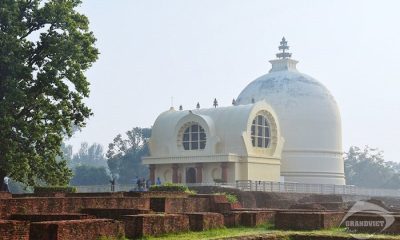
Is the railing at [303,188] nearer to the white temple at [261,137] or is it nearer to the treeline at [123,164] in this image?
the white temple at [261,137]

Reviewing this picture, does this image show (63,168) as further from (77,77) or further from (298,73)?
(298,73)

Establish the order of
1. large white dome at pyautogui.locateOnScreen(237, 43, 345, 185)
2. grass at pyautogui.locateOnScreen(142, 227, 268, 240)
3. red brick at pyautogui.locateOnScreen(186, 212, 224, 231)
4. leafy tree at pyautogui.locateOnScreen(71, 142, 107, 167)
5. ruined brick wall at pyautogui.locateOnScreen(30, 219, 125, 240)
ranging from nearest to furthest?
ruined brick wall at pyautogui.locateOnScreen(30, 219, 125, 240), grass at pyautogui.locateOnScreen(142, 227, 268, 240), red brick at pyautogui.locateOnScreen(186, 212, 224, 231), large white dome at pyautogui.locateOnScreen(237, 43, 345, 185), leafy tree at pyautogui.locateOnScreen(71, 142, 107, 167)

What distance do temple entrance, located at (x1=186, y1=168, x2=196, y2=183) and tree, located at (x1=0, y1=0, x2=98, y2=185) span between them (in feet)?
57.1

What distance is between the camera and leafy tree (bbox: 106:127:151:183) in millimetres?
71625

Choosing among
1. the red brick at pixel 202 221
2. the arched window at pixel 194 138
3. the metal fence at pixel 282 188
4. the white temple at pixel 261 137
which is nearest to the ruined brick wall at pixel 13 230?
the red brick at pixel 202 221

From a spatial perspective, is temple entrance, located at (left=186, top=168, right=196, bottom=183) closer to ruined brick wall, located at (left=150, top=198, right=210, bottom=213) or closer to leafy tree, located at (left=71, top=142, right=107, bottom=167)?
ruined brick wall, located at (left=150, top=198, right=210, bottom=213)

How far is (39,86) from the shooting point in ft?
78.8

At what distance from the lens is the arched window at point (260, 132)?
139 feet

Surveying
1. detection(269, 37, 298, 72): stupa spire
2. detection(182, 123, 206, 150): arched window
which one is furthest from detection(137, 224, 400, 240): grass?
detection(269, 37, 298, 72): stupa spire

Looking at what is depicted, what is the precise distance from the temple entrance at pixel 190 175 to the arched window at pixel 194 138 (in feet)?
4.73

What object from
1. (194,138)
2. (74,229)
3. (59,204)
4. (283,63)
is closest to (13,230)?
(74,229)

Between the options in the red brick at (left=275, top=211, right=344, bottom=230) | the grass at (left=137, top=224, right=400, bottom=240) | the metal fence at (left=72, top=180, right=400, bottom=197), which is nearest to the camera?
the grass at (left=137, top=224, right=400, bottom=240)

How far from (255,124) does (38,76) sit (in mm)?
20817

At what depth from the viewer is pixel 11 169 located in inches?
909
